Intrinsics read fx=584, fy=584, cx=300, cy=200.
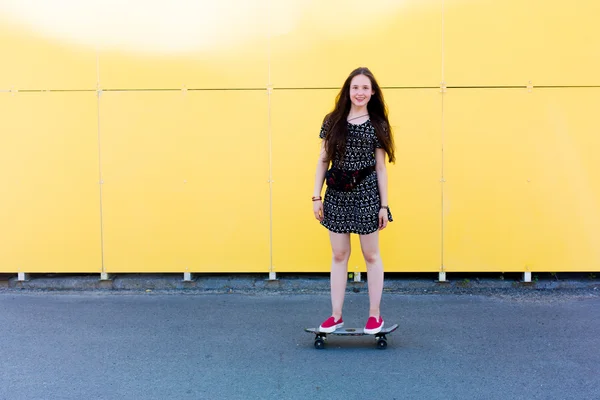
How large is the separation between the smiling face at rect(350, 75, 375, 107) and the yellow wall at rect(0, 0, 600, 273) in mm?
1554

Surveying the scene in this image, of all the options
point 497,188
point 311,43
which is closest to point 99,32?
point 311,43

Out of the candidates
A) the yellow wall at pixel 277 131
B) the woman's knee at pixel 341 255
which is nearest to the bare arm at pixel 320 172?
the woman's knee at pixel 341 255

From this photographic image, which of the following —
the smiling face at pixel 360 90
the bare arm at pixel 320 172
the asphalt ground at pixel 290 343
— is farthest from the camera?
the bare arm at pixel 320 172

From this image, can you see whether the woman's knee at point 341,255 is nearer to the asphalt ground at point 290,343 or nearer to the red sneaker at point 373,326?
the red sneaker at point 373,326

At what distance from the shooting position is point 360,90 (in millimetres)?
4008

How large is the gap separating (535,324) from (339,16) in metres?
3.23

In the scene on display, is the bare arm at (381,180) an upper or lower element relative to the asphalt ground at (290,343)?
upper

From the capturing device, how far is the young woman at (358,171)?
4.05m

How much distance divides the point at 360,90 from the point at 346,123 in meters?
0.25

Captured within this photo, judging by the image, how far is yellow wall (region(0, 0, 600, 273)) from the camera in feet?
18.1

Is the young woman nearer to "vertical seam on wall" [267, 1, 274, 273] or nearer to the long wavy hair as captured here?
the long wavy hair

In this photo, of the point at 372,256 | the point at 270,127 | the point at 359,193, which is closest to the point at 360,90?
the point at 359,193

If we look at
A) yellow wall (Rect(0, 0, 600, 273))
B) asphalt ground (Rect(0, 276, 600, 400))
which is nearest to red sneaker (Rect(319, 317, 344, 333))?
asphalt ground (Rect(0, 276, 600, 400))

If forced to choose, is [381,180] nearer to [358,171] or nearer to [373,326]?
[358,171]
